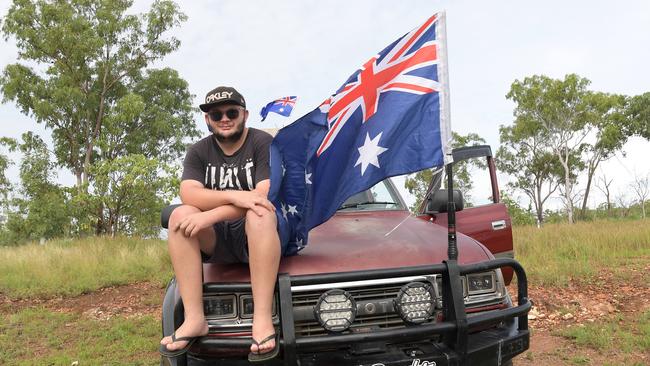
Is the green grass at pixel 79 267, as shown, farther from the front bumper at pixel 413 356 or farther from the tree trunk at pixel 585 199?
the tree trunk at pixel 585 199

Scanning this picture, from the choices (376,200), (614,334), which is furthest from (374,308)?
(614,334)

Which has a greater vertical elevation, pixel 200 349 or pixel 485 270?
pixel 485 270

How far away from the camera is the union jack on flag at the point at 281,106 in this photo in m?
7.17

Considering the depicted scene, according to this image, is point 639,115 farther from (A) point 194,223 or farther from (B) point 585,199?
(A) point 194,223

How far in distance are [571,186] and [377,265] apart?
28.9 meters

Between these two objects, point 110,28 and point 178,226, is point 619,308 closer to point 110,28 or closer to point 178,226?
point 178,226

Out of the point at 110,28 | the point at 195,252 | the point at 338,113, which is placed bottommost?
the point at 195,252

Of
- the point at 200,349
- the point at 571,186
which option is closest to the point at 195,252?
the point at 200,349

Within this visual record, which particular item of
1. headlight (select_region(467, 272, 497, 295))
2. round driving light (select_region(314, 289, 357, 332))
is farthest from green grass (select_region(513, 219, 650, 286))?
round driving light (select_region(314, 289, 357, 332))

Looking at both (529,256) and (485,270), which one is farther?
(529,256)

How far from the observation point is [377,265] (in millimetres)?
2887

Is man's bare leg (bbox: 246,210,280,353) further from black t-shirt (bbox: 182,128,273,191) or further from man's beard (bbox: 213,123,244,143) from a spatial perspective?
man's beard (bbox: 213,123,244,143)

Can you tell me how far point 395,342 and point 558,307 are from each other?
4013 mm

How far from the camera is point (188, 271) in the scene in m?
2.76
